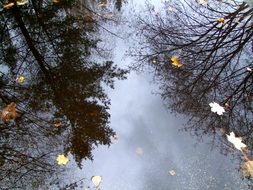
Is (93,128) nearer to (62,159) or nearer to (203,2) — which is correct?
(62,159)

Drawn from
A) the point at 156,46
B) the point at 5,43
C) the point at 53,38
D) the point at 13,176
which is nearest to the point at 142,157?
the point at 13,176

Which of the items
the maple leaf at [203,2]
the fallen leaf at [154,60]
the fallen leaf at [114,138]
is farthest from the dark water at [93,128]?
the maple leaf at [203,2]

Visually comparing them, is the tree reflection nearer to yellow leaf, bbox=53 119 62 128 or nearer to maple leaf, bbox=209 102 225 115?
yellow leaf, bbox=53 119 62 128

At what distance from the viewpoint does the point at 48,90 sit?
451 centimetres

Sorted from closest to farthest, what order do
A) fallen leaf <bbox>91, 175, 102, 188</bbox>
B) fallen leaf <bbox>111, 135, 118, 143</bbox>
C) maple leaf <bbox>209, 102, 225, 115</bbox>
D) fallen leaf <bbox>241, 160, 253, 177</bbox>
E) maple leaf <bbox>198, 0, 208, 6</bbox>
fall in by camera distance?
fallen leaf <bbox>241, 160, 253, 177</bbox>
fallen leaf <bbox>91, 175, 102, 188</bbox>
fallen leaf <bbox>111, 135, 118, 143</bbox>
maple leaf <bbox>209, 102, 225, 115</bbox>
maple leaf <bbox>198, 0, 208, 6</bbox>

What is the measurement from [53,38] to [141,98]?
2.03 meters

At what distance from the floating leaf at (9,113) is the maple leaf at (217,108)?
248cm

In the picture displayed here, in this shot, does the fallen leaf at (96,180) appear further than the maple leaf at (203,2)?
No

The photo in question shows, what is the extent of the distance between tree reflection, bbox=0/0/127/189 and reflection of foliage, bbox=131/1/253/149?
31.7 inches

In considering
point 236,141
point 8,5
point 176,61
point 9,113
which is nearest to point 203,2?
point 176,61

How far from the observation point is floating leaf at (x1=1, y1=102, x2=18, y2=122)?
4152 millimetres

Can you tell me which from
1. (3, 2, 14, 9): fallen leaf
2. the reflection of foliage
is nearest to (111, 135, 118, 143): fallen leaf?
the reflection of foliage

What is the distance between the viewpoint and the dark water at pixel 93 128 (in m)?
3.58

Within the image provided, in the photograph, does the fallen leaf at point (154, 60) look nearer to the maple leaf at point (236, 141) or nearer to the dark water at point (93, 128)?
the dark water at point (93, 128)
